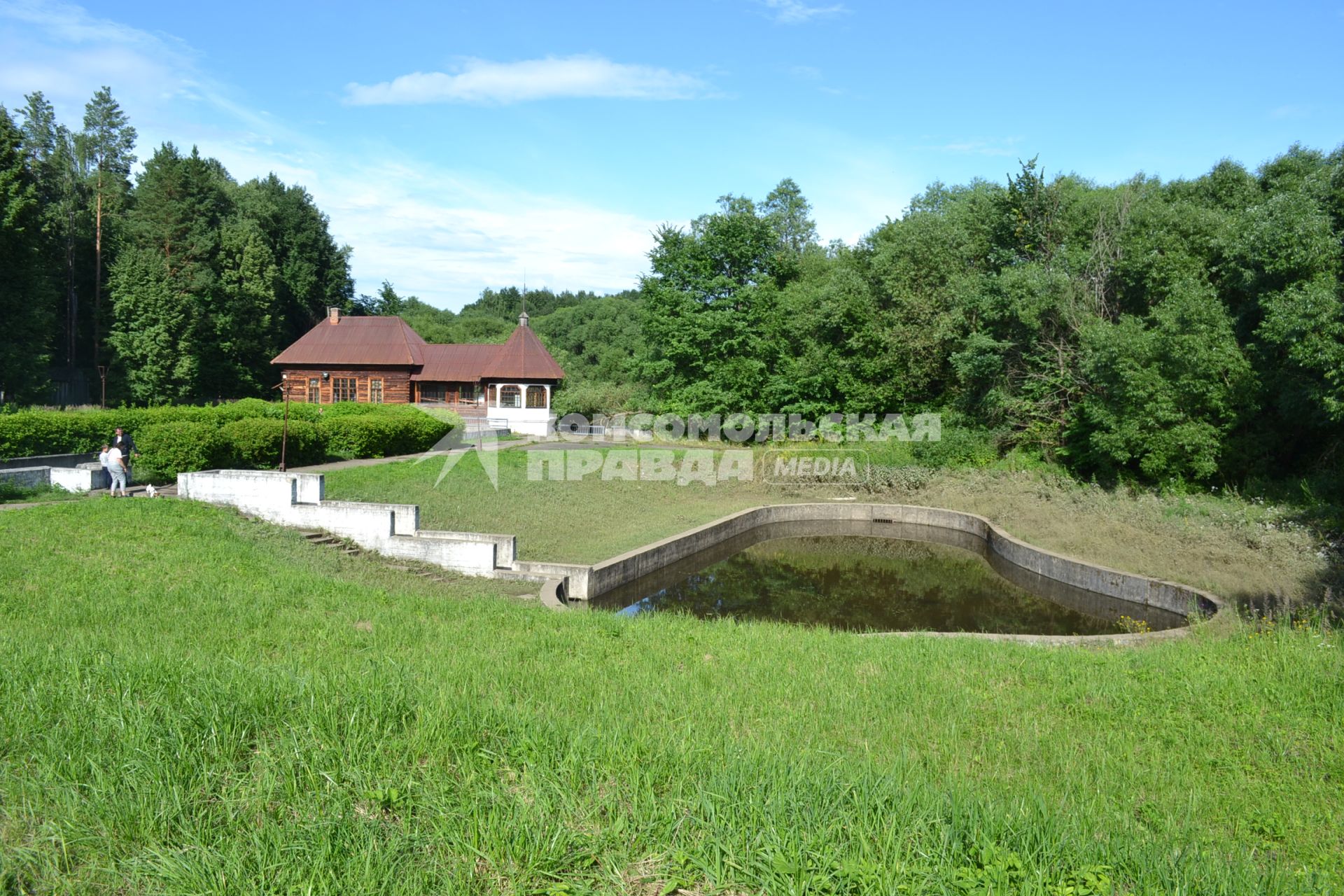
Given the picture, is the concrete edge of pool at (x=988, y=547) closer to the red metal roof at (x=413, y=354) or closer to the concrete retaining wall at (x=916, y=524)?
the concrete retaining wall at (x=916, y=524)

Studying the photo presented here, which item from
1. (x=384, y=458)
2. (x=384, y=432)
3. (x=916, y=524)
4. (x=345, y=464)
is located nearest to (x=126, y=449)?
(x=345, y=464)

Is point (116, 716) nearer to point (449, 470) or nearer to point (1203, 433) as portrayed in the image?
point (449, 470)

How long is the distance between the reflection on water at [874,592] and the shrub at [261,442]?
31.1 feet

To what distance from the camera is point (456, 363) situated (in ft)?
135

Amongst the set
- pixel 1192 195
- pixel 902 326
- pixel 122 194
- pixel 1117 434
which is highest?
pixel 122 194

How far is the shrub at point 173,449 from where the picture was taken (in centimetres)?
1648

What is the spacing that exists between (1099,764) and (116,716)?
19.9 ft

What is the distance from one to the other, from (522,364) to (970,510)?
22.3 m

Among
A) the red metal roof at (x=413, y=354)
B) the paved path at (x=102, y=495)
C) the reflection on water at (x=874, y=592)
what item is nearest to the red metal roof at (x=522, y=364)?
the red metal roof at (x=413, y=354)

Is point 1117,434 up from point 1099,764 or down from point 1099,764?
up

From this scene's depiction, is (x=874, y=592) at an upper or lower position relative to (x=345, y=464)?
lower

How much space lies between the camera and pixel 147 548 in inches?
420

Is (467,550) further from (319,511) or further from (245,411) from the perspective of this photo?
(245,411)

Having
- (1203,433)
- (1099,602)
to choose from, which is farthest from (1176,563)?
(1203,433)
